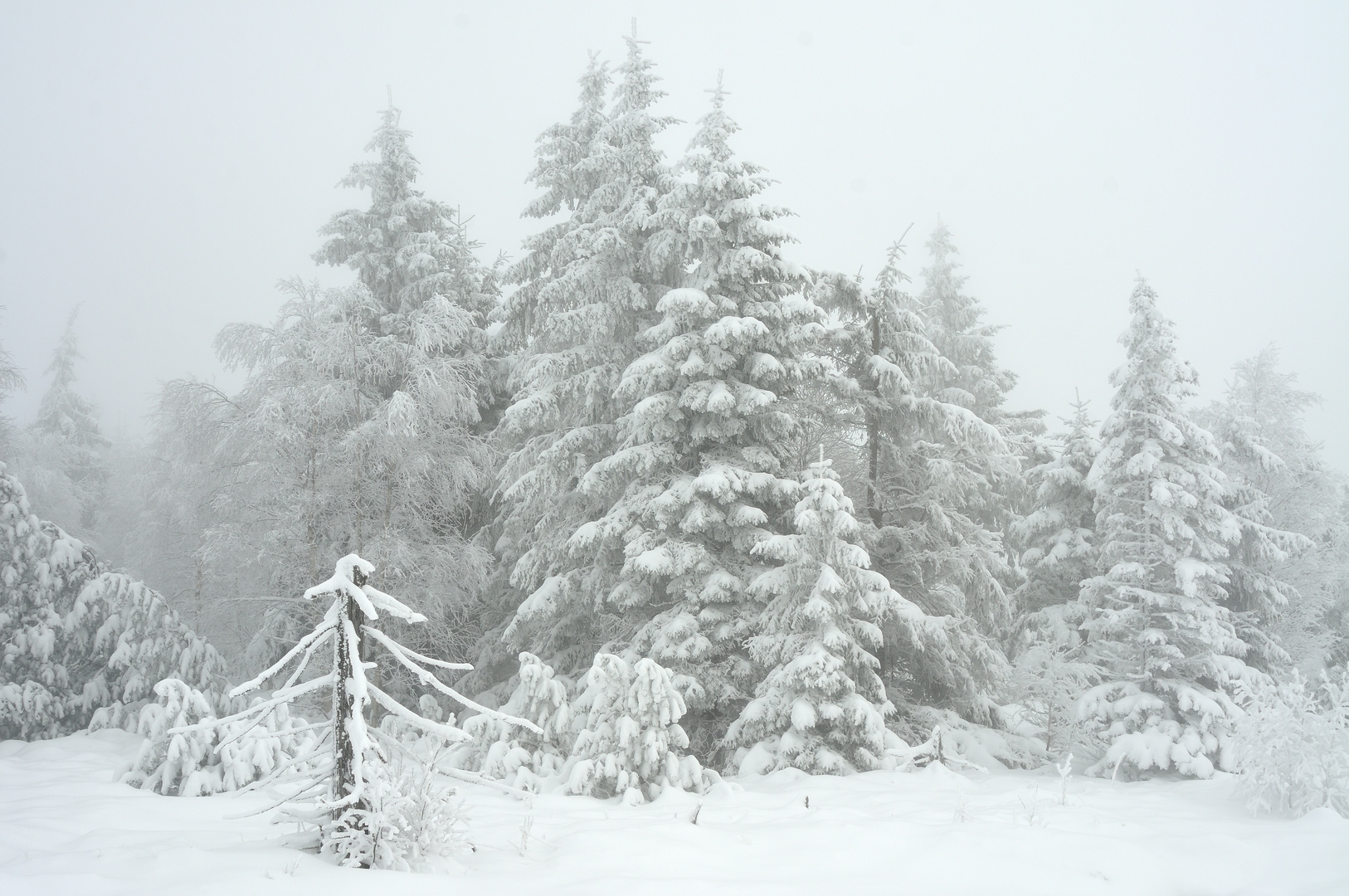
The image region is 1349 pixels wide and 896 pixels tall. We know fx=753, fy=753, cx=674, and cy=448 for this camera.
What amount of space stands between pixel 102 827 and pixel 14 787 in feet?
11.6

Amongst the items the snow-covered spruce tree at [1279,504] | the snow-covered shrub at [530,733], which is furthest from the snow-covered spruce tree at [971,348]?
the snow-covered shrub at [530,733]

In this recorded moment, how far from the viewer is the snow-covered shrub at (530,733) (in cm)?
1014

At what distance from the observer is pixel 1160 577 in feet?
47.5

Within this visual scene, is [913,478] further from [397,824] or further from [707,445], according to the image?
[397,824]

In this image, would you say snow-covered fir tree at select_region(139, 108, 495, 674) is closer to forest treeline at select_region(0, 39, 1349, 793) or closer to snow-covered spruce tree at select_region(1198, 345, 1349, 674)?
forest treeline at select_region(0, 39, 1349, 793)

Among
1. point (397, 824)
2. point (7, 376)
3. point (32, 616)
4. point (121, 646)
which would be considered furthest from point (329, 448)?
point (397, 824)

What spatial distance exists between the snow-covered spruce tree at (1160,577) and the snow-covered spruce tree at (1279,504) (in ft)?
12.0

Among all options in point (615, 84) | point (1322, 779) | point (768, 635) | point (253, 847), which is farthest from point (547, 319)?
point (1322, 779)

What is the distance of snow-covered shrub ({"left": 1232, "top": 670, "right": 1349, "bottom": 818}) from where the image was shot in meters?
6.93

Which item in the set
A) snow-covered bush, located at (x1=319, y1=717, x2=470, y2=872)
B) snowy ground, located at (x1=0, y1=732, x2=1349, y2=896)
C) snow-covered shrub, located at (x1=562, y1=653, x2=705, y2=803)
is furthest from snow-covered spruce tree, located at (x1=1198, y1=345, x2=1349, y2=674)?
snow-covered bush, located at (x1=319, y1=717, x2=470, y2=872)

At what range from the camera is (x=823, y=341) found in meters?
14.3

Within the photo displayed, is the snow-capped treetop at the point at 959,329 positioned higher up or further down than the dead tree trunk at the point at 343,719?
higher up

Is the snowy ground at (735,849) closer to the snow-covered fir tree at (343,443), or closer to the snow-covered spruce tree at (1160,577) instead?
the snow-covered spruce tree at (1160,577)

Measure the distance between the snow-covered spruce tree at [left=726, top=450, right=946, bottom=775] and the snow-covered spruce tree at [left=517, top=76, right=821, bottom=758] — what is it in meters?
0.99
